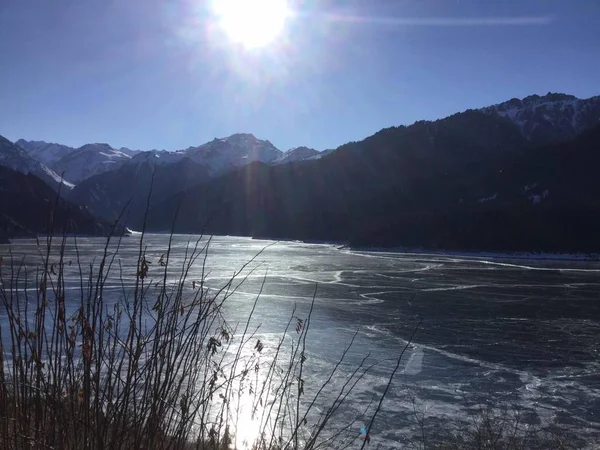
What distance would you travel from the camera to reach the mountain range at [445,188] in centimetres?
6794

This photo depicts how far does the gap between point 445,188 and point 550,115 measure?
88564mm

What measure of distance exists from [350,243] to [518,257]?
25.2 meters

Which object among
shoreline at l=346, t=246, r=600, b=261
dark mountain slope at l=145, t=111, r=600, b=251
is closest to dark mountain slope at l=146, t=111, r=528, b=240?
dark mountain slope at l=145, t=111, r=600, b=251

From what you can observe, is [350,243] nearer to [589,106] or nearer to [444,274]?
[444,274]

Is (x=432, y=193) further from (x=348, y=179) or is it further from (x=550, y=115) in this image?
(x=550, y=115)

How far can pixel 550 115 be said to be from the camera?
174m

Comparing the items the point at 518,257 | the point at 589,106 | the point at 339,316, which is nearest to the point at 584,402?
the point at 339,316

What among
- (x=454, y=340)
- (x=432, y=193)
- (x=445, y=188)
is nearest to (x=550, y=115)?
(x=445, y=188)

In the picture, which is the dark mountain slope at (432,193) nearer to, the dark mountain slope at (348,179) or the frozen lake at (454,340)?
the dark mountain slope at (348,179)

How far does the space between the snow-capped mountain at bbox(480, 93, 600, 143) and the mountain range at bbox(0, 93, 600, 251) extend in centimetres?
35

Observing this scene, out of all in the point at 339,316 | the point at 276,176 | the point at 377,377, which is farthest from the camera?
the point at 276,176

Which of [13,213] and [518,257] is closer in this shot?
[518,257]

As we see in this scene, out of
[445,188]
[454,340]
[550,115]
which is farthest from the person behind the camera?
[550,115]

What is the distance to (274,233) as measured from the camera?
11406 centimetres
